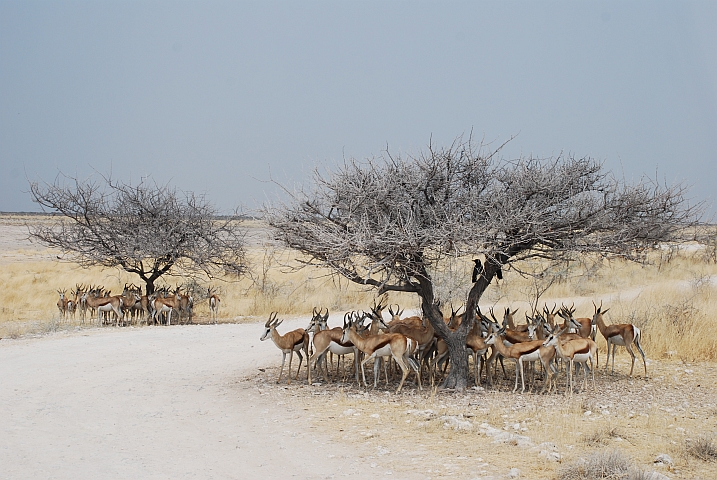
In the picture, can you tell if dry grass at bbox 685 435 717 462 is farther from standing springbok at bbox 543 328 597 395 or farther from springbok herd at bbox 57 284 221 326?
springbok herd at bbox 57 284 221 326

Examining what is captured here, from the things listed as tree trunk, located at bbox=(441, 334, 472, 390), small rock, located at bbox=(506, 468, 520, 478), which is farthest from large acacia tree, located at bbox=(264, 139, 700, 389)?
small rock, located at bbox=(506, 468, 520, 478)

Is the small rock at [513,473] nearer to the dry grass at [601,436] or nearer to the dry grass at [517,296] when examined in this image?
the dry grass at [601,436]

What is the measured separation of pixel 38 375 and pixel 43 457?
5.36m

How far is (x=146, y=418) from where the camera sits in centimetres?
947

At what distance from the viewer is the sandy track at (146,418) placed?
23.8ft

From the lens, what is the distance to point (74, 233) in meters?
23.0

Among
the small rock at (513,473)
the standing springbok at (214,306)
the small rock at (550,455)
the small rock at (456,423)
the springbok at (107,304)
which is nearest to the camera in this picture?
the small rock at (513,473)

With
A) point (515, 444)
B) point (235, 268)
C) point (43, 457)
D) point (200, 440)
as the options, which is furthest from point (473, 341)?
point (235, 268)

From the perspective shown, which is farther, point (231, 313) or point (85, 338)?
point (231, 313)

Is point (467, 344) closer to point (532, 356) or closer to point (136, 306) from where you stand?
point (532, 356)

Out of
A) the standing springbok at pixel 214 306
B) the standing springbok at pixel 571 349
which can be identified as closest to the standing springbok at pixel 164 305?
the standing springbok at pixel 214 306

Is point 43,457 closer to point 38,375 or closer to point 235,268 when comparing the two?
point 38,375

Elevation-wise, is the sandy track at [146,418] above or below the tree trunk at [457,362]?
A: below

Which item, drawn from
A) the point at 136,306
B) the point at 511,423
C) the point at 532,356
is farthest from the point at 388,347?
the point at 136,306
